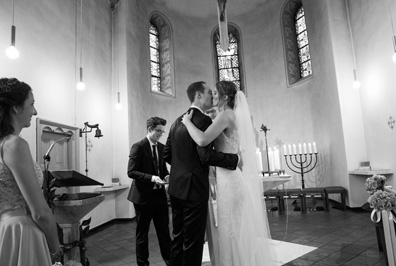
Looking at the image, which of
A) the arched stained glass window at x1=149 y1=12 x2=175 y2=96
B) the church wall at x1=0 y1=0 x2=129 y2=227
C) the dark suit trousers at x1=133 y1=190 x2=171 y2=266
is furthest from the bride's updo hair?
the arched stained glass window at x1=149 y1=12 x2=175 y2=96

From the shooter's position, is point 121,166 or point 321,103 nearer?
point 121,166

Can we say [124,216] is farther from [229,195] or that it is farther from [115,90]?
[229,195]

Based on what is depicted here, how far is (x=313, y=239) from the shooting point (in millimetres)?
3867

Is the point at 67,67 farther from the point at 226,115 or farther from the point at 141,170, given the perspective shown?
the point at 226,115

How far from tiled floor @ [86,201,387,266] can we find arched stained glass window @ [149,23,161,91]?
4693 millimetres

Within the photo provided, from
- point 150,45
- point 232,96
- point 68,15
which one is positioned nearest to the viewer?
point 232,96

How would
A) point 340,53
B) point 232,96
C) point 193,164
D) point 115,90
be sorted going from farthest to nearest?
point 115,90, point 340,53, point 232,96, point 193,164

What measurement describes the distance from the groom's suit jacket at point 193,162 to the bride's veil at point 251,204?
1.19 feet

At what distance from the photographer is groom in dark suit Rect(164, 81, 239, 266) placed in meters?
1.92

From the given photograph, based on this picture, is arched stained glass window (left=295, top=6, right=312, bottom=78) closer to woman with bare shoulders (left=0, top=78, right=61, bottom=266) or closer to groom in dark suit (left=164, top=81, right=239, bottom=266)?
groom in dark suit (left=164, top=81, right=239, bottom=266)

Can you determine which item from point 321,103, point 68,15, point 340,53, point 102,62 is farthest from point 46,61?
point 321,103

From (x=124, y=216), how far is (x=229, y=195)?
15.1 ft

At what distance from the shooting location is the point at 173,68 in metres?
8.86

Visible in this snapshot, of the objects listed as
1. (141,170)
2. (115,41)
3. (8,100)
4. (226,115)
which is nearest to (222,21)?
(115,41)
